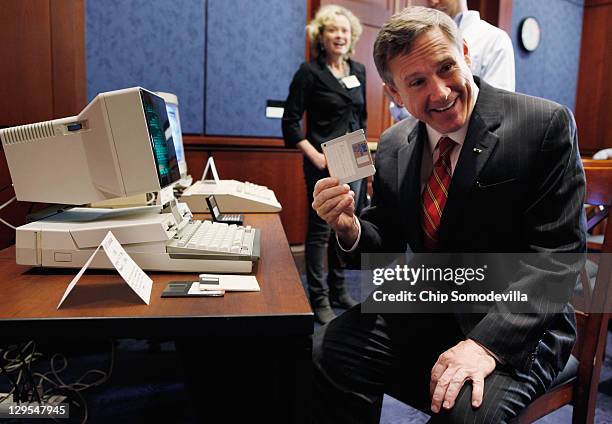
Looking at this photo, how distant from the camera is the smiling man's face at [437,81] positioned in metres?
1.18

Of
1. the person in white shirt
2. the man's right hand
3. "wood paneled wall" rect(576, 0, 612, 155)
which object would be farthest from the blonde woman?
"wood paneled wall" rect(576, 0, 612, 155)

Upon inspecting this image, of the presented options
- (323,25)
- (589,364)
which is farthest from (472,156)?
(323,25)

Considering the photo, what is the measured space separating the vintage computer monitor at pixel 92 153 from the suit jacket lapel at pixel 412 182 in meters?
0.56

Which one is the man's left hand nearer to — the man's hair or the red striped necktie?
the red striped necktie

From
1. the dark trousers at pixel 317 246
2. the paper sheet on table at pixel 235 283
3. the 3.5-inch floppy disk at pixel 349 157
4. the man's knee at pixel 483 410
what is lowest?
the dark trousers at pixel 317 246

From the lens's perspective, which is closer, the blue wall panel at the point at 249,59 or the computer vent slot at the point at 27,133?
the computer vent slot at the point at 27,133

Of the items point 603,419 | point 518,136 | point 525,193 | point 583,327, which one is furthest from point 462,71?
point 603,419

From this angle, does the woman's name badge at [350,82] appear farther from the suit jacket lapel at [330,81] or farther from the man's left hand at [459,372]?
the man's left hand at [459,372]

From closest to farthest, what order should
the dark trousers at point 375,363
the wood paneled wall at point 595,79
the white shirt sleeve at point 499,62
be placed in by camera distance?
1. the dark trousers at point 375,363
2. the white shirt sleeve at point 499,62
3. the wood paneled wall at point 595,79

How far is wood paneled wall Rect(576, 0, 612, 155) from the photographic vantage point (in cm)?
534

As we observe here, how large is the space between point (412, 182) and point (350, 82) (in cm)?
171

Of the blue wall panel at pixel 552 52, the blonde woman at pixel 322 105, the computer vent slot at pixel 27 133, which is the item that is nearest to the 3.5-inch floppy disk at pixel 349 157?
the computer vent slot at pixel 27 133

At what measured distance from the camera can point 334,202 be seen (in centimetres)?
113

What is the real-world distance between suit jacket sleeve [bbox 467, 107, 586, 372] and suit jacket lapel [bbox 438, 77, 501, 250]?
0.11 meters
